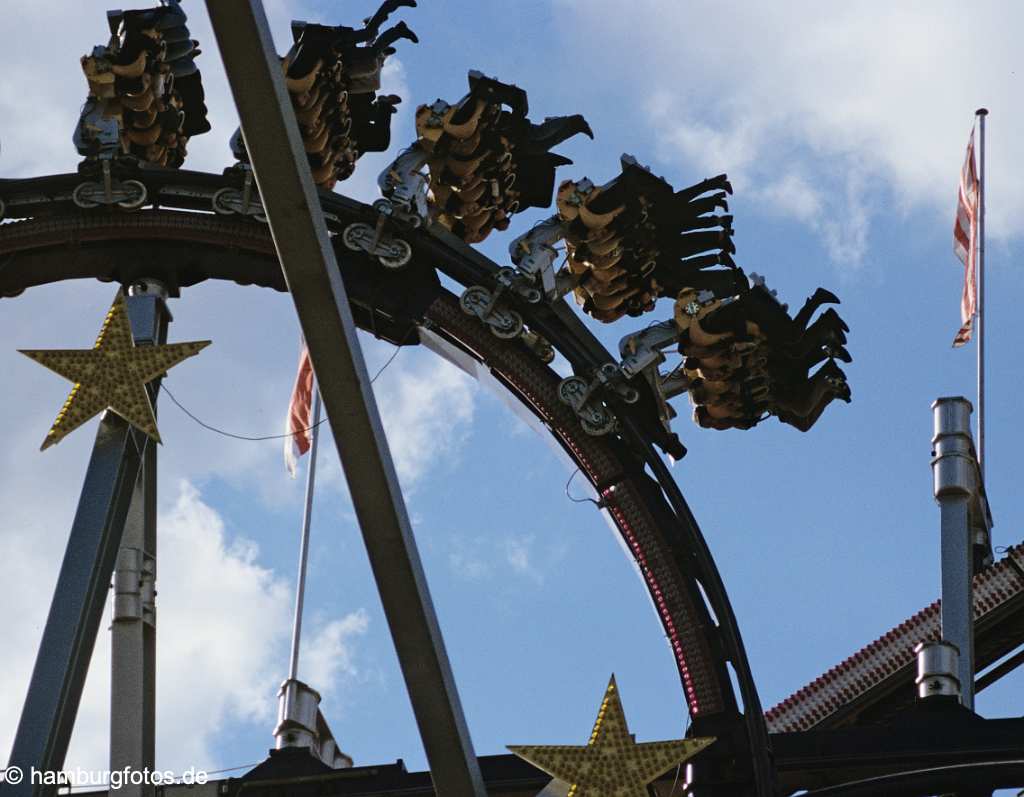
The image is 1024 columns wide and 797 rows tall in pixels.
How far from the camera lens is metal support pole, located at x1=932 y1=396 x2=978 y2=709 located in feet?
67.5

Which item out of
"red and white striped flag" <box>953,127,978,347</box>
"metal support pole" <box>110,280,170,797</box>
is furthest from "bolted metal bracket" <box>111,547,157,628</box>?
"red and white striped flag" <box>953,127,978,347</box>

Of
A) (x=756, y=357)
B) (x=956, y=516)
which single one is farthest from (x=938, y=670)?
(x=756, y=357)

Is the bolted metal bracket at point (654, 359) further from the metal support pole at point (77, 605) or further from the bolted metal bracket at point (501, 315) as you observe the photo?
the metal support pole at point (77, 605)

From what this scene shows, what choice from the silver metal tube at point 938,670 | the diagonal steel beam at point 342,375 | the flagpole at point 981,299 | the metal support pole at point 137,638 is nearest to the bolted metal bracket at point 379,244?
the metal support pole at point 137,638

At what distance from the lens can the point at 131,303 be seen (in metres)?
19.0

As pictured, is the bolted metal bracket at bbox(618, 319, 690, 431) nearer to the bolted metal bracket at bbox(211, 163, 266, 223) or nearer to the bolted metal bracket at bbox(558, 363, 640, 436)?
the bolted metal bracket at bbox(558, 363, 640, 436)

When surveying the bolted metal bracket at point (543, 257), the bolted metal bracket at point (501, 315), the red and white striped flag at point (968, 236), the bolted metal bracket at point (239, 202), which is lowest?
the bolted metal bracket at point (501, 315)

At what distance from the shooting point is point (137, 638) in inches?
681

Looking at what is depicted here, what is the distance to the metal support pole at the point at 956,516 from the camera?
2056cm

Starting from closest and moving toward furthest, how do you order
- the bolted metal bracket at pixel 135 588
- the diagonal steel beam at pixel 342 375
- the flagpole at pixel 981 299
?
the diagonal steel beam at pixel 342 375
the bolted metal bracket at pixel 135 588
the flagpole at pixel 981 299

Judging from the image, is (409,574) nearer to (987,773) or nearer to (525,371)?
(987,773)

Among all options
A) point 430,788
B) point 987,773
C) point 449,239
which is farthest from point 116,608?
point 987,773

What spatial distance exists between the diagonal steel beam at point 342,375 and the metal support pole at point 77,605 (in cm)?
666

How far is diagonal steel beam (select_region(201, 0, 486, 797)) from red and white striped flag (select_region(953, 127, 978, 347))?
19.2 meters
